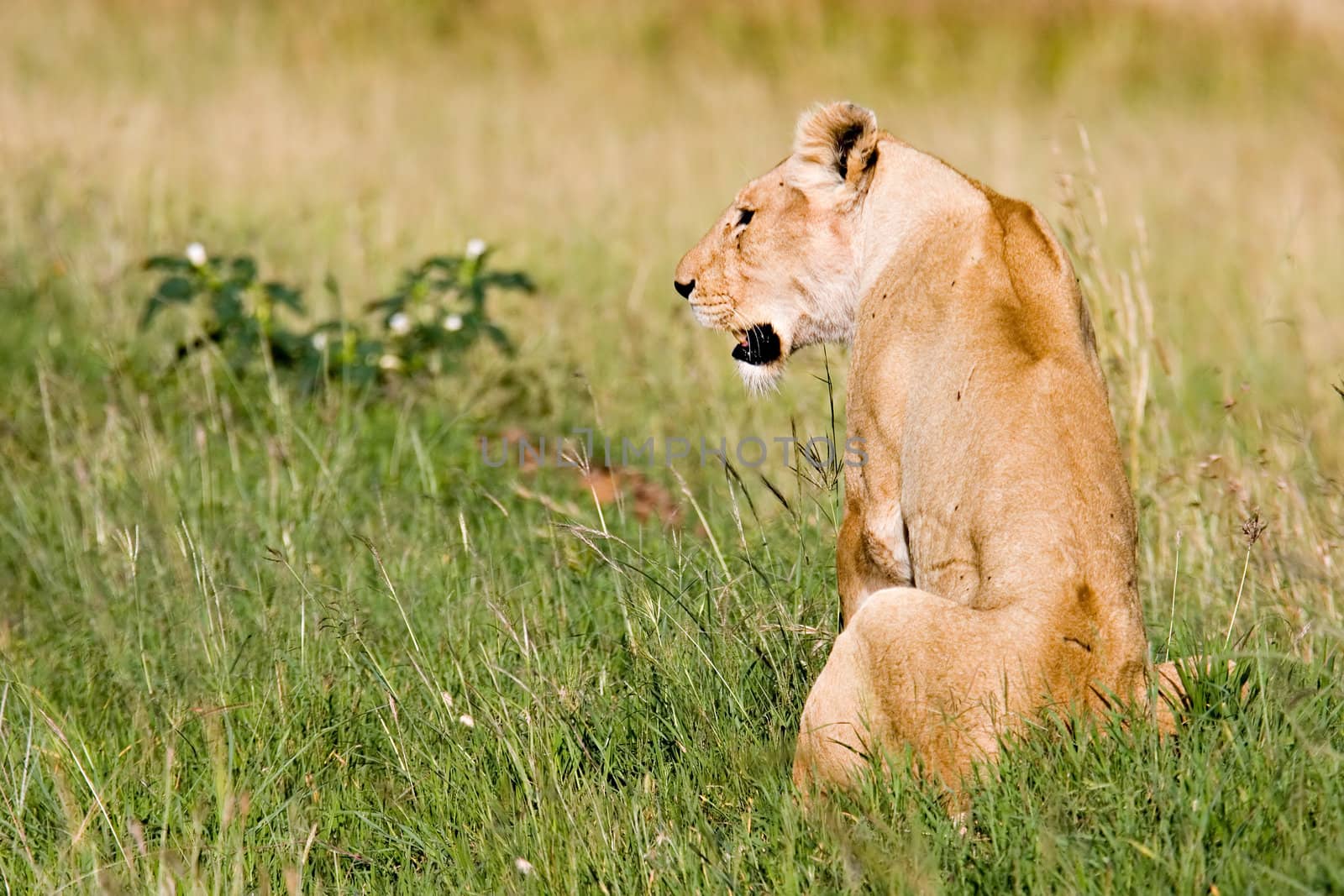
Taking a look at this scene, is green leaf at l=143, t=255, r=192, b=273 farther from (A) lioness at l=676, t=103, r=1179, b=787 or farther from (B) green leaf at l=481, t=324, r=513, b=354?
(A) lioness at l=676, t=103, r=1179, b=787

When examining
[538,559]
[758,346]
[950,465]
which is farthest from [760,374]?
[950,465]

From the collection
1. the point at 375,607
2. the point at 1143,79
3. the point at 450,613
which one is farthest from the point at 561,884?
the point at 1143,79

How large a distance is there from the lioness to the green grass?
0.52 feet

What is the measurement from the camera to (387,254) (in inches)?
373

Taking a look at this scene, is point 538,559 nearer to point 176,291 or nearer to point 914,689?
point 914,689

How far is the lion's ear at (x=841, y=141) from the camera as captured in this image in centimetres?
400

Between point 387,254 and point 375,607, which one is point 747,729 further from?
point 387,254

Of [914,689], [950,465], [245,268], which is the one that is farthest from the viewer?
[245,268]

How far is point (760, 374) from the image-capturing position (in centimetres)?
450

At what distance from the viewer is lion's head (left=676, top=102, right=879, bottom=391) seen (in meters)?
4.09

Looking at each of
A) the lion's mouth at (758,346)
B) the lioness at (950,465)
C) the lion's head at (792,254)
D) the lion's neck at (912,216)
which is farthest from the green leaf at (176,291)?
the lion's neck at (912,216)

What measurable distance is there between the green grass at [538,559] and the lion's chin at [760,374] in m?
0.16

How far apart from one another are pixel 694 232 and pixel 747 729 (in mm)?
6860

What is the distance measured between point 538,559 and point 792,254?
1.32 m
